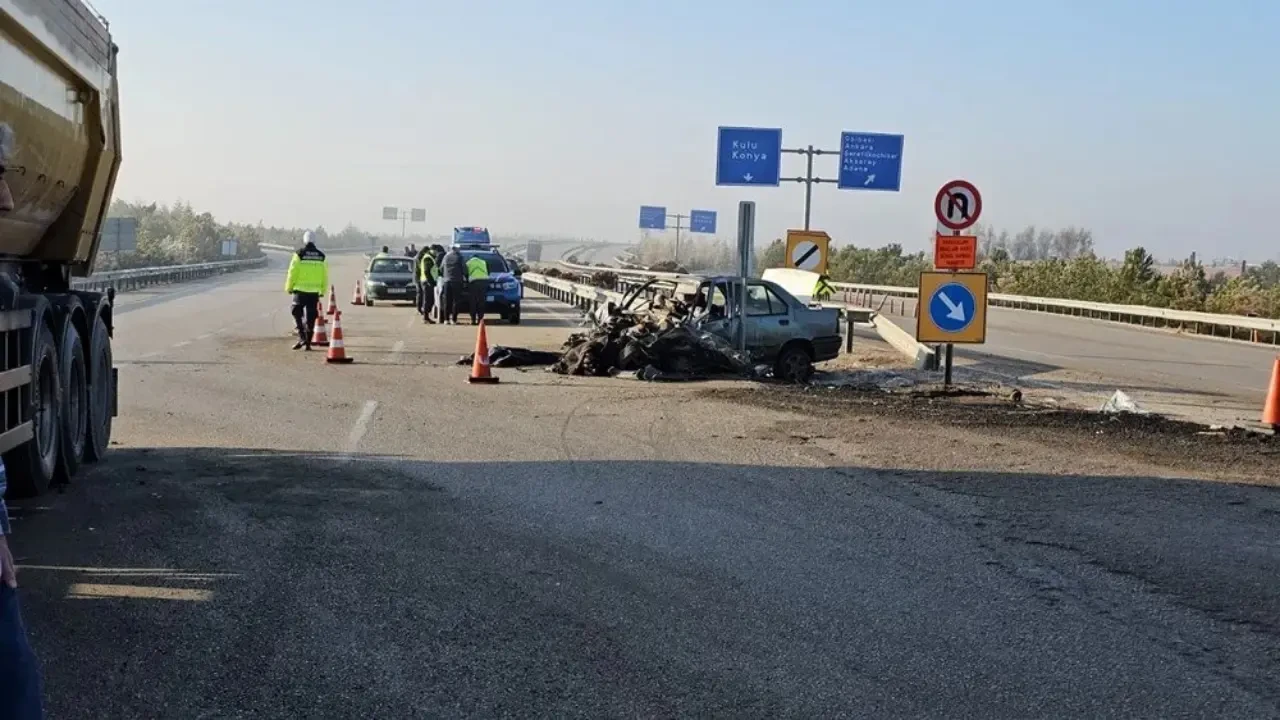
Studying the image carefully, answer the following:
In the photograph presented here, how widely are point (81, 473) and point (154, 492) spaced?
3.86 feet

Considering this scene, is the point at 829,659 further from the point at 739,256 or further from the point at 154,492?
the point at 739,256

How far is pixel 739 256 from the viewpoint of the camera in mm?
19312

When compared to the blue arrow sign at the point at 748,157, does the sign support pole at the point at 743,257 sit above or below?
below

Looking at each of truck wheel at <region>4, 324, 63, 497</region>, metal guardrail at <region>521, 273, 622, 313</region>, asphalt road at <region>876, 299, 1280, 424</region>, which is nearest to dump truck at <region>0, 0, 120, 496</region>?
truck wheel at <region>4, 324, 63, 497</region>

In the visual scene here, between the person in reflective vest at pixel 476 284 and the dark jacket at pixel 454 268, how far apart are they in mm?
176

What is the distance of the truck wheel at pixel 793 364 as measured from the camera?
19094mm

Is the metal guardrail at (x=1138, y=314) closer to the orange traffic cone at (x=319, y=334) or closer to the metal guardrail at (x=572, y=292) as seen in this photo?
the metal guardrail at (x=572, y=292)

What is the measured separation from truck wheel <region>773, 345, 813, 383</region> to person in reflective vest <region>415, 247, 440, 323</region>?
13963 millimetres

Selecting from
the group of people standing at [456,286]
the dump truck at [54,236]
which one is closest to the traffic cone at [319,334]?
the group of people standing at [456,286]

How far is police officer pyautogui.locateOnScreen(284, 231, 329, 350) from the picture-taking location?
21.4 metres

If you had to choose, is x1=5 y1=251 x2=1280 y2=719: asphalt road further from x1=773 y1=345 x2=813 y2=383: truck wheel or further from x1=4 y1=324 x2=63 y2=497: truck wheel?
x1=773 y1=345 x2=813 y2=383: truck wheel

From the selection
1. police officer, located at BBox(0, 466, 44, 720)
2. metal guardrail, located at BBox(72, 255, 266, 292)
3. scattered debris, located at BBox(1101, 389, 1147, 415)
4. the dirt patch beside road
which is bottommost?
metal guardrail, located at BBox(72, 255, 266, 292)

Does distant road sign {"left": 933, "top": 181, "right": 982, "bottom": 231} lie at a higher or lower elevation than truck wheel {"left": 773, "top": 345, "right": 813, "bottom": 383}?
higher

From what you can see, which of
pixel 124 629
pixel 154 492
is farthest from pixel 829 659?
pixel 154 492
